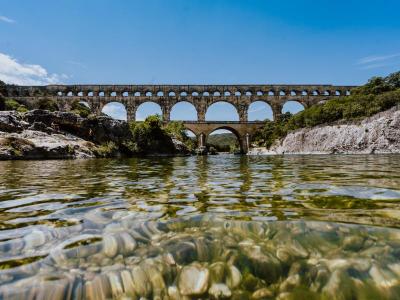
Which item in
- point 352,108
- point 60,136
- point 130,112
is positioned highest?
point 130,112

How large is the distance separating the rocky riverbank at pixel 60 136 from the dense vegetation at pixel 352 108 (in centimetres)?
2300

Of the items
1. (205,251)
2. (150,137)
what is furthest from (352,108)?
(205,251)

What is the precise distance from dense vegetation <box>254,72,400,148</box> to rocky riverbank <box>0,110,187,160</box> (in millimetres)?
22998

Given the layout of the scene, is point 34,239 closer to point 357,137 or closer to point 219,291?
point 219,291

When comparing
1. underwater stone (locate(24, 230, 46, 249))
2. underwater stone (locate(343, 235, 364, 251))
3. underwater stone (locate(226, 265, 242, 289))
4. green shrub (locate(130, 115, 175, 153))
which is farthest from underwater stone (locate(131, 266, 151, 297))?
green shrub (locate(130, 115, 175, 153))

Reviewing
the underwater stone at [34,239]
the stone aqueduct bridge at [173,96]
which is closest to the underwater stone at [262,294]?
the underwater stone at [34,239]

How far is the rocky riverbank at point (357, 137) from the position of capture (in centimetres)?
2609

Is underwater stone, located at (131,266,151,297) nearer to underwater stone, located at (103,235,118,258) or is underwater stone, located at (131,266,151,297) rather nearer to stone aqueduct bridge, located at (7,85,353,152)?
underwater stone, located at (103,235,118,258)

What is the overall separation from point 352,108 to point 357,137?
6000mm

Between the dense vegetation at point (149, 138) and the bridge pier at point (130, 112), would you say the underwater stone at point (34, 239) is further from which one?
the bridge pier at point (130, 112)

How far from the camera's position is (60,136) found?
21.3m

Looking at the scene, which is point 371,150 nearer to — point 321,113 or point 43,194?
point 321,113

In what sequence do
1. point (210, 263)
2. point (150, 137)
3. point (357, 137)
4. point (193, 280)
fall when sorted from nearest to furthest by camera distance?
point (193, 280), point (210, 263), point (357, 137), point (150, 137)

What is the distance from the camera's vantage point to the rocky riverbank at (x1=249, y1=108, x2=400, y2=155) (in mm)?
26094
